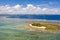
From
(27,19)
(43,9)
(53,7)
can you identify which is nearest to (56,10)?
(53,7)

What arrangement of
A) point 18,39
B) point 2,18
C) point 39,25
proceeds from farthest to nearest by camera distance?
point 2,18 → point 39,25 → point 18,39

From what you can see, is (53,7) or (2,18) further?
(2,18)

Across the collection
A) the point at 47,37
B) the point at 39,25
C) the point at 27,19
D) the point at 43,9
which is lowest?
the point at 47,37

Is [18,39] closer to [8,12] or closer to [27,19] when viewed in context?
[27,19]

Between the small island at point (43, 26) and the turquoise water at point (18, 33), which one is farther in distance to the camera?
the small island at point (43, 26)

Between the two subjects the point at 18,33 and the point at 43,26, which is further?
the point at 43,26

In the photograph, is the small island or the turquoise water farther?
the small island

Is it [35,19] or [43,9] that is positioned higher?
[43,9]

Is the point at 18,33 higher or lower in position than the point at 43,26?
lower
